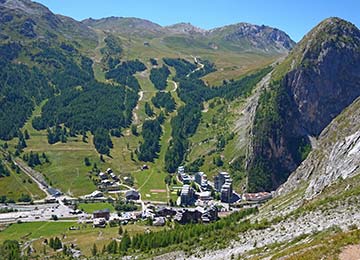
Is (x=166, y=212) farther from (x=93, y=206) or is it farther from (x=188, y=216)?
(x=93, y=206)

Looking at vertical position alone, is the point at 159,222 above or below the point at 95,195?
below

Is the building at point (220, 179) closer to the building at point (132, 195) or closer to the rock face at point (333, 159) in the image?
the building at point (132, 195)

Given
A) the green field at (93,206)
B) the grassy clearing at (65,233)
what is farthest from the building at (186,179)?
the grassy clearing at (65,233)

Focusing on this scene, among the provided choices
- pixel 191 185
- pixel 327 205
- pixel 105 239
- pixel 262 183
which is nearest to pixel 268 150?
pixel 262 183

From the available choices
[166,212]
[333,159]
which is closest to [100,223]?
[166,212]

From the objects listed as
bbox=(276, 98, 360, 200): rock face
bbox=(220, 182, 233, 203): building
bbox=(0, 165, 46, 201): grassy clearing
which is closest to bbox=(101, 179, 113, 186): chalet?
bbox=(0, 165, 46, 201): grassy clearing

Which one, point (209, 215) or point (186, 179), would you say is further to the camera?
point (186, 179)
